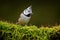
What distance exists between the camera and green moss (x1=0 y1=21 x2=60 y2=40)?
8.26 feet

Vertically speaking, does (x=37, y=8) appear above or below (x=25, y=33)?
above

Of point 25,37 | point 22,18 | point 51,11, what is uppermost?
point 51,11

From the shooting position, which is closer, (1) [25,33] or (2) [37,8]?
(1) [25,33]

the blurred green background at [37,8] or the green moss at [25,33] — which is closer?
the green moss at [25,33]

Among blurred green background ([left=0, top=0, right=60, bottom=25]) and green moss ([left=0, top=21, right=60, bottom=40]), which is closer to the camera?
green moss ([left=0, top=21, right=60, bottom=40])

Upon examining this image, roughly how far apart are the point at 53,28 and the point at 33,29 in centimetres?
20

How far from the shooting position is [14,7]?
4.21 meters

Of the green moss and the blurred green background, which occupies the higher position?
the blurred green background

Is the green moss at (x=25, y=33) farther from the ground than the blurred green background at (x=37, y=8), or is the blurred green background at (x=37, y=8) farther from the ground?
the blurred green background at (x=37, y=8)

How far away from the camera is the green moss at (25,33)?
99.1 inches

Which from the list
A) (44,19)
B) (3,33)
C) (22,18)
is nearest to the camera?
(3,33)

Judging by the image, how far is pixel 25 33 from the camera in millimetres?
2527

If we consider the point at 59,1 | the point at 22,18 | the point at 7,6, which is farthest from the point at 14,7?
the point at 22,18

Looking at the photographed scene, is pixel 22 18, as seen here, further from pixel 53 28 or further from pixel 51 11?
pixel 51 11
